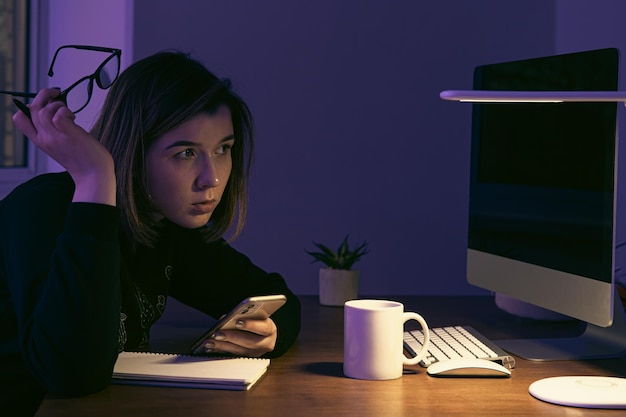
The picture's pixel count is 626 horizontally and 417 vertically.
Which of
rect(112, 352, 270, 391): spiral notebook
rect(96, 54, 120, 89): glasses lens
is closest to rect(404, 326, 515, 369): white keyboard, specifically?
rect(112, 352, 270, 391): spiral notebook

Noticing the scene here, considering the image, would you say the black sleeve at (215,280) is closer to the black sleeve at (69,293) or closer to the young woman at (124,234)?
the young woman at (124,234)

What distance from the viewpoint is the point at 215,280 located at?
1.82m

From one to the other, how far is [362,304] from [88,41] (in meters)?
1.72

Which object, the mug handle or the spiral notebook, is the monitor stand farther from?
the spiral notebook

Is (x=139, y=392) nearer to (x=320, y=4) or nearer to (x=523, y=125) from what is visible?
(x=523, y=125)

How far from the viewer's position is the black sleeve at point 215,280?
1.81m

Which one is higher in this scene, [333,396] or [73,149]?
[73,149]

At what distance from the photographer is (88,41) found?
274 cm

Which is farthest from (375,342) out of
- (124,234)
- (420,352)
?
(124,234)

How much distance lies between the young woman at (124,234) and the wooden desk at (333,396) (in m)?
0.06

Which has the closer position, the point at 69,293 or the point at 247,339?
the point at 69,293

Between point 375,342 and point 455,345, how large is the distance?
0.25m

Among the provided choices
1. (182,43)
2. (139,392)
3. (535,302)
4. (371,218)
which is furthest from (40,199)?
(371,218)

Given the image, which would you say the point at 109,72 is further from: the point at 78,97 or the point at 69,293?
the point at 69,293
